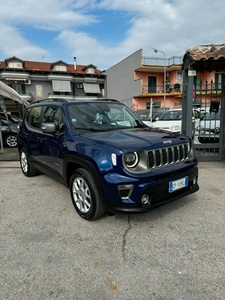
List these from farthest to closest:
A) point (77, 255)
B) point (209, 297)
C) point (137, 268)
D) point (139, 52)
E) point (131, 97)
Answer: point (131, 97), point (139, 52), point (77, 255), point (137, 268), point (209, 297)

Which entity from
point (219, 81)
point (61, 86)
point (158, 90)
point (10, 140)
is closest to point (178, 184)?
point (219, 81)

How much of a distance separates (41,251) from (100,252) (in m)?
0.67

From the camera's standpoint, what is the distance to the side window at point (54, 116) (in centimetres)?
338

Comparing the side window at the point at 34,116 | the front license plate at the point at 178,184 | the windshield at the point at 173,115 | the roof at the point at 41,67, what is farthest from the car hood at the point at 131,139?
the roof at the point at 41,67

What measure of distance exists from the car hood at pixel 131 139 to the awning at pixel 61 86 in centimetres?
3024

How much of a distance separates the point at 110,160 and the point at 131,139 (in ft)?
1.57

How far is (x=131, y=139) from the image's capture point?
2756 mm

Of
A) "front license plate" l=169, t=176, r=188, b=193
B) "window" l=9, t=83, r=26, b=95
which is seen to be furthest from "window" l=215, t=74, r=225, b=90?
"window" l=9, t=83, r=26, b=95

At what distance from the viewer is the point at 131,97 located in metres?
30.1

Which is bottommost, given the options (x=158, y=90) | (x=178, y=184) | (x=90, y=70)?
(x=178, y=184)

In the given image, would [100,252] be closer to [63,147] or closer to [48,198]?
[63,147]

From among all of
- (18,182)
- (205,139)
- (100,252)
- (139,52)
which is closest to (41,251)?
(100,252)

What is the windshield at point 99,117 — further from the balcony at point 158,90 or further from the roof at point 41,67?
the roof at point 41,67

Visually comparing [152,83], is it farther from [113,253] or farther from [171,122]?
[113,253]
